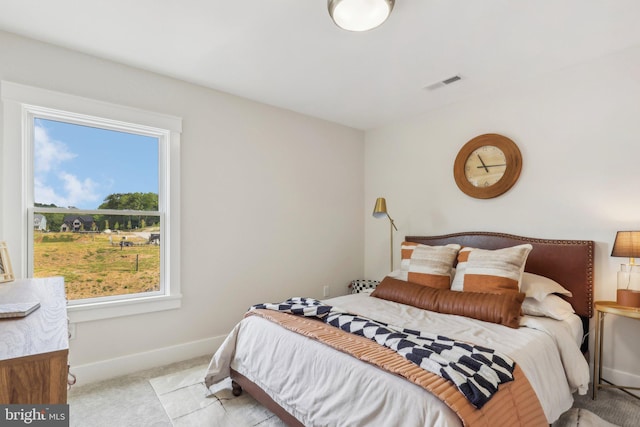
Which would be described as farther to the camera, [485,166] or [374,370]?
[485,166]

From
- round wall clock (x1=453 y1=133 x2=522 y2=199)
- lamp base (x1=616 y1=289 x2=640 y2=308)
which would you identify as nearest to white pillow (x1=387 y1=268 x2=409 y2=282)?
round wall clock (x1=453 y1=133 x2=522 y2=199)

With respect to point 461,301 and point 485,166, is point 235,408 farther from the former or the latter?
point 485,166

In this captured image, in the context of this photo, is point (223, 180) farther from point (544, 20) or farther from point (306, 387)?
point (544, 20)

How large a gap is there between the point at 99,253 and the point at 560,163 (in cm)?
382

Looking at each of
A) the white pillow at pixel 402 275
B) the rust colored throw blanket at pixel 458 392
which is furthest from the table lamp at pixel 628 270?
the white pillow at pixel 402 275

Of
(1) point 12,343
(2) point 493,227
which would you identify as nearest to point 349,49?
(2) point 493,227

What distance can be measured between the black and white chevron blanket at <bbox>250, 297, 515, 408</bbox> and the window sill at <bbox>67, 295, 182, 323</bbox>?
5.19 ft

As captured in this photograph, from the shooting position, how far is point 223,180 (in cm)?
321

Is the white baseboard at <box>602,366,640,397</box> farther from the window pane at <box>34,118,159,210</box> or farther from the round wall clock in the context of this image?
the window pane at <box>34,118,159,210</box>

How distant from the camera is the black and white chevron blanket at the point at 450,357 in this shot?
1.33 m

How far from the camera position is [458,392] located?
4.26 ft

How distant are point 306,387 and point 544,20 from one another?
259 cm

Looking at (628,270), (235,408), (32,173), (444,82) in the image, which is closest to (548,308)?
(628,270)

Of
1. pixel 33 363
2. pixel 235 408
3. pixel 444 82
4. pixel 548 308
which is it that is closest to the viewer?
pixel 33 363
